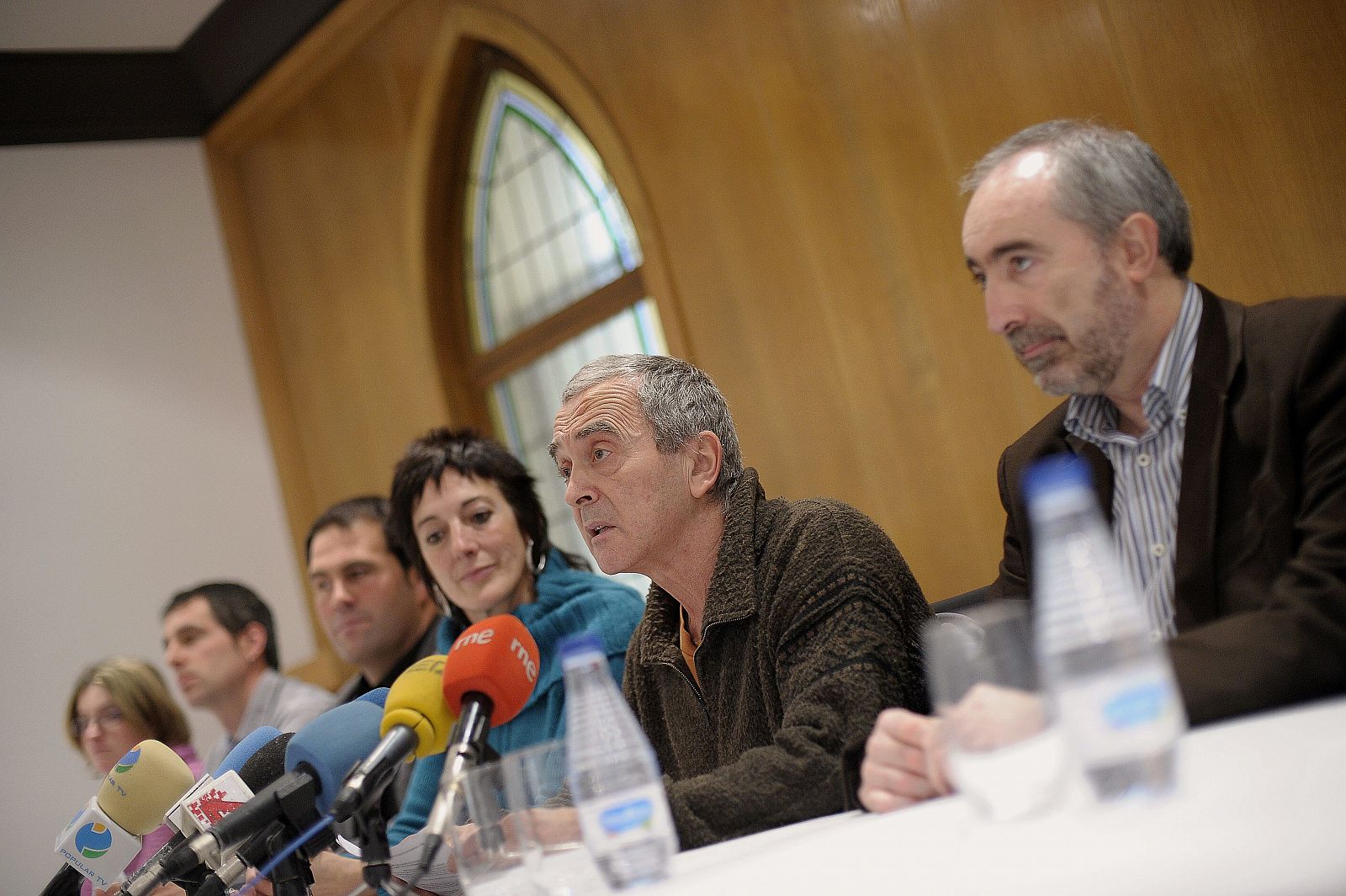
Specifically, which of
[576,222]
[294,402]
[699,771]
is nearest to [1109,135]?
[699,771]

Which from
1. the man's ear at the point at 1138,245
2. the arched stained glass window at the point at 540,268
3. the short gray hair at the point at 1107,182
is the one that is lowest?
the man's ear at the point at 1138,245

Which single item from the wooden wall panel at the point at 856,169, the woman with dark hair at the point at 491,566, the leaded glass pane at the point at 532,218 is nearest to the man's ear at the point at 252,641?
the woman with dark hair at the point at 491,566

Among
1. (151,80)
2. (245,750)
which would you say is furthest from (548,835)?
(151,80)

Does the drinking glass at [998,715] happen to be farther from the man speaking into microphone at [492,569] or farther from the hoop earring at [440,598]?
the hoop earring at [440,598]

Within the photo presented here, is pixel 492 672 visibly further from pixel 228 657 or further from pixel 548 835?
pixel 228 657

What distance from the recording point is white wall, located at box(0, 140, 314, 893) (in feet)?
16.1

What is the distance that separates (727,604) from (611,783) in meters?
0.77

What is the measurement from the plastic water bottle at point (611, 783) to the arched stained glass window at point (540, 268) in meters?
3.08

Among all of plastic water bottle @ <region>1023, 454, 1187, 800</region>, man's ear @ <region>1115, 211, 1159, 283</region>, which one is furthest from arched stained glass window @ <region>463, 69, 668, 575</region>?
plastic water bottle @ <region>1023, 454, 1187, 800</region>

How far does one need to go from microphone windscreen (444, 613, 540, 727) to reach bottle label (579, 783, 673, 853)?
0.27m

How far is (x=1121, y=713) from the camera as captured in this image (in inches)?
33.7

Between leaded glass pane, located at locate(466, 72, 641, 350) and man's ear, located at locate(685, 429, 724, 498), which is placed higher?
leaded glass pane, located at locate(466, 72, 641, 350)

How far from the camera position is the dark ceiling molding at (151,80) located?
16.8 feet

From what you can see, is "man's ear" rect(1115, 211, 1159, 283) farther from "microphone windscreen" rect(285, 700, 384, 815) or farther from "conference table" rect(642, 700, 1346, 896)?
"microphone windscreen" rect(285, 700, 384, 815)
